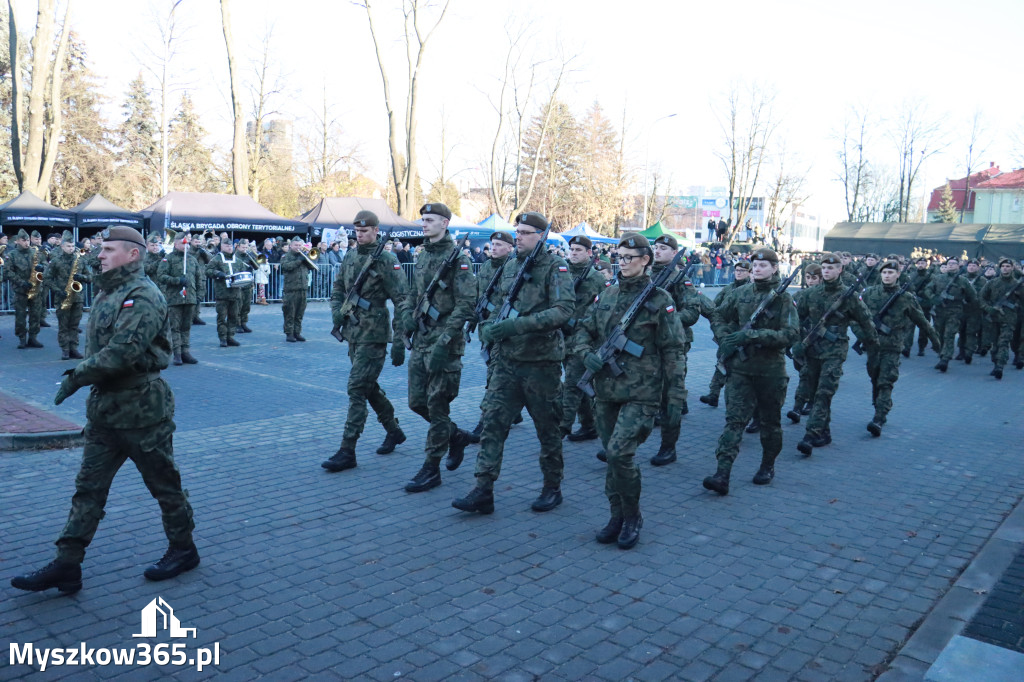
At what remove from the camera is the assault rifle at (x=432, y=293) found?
23.0 feet

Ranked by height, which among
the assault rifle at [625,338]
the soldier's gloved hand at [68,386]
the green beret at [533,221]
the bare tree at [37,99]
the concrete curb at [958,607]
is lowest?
the concrete curb at [958,607]

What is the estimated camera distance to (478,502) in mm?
6246

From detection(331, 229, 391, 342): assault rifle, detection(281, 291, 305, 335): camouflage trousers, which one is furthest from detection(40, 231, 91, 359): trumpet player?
detection(331, 229, 391, 342): assault rifle

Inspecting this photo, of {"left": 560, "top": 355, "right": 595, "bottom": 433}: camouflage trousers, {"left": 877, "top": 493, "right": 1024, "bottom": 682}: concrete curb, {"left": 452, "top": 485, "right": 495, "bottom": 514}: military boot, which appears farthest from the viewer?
{"left": 560, "top": 355, "right": 595, "bottom": 433}: camouflage trousers

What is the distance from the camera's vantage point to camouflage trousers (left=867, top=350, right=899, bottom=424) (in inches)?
383

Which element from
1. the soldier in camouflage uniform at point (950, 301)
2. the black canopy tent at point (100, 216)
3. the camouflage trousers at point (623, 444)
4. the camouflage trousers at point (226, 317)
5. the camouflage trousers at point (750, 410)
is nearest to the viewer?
the camouflage trousers at point (623, 444)

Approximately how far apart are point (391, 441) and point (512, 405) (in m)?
2.14

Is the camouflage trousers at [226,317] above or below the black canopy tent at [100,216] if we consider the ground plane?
below

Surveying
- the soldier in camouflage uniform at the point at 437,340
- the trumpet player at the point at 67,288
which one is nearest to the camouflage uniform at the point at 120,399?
the soldier in camouflage uniform at the point at 437,340

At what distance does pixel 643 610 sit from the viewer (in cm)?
477

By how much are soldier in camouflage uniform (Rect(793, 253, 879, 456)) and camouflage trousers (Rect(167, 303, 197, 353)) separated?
895 centimetres

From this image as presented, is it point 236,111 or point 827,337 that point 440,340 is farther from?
point 236,111

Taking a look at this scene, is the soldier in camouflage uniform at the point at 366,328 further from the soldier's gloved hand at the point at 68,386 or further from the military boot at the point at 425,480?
the soldier's gloved hand at the point at 68,386

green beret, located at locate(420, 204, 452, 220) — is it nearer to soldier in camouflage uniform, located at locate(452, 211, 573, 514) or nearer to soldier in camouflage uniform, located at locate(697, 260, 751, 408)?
soldier in camouflage uniform, located at locate(452, 211, 573, 514)
